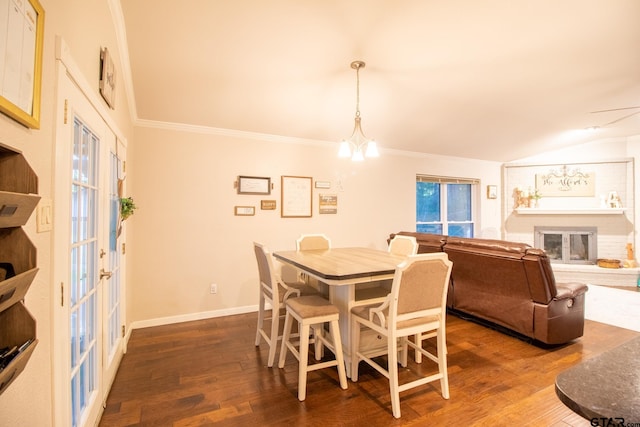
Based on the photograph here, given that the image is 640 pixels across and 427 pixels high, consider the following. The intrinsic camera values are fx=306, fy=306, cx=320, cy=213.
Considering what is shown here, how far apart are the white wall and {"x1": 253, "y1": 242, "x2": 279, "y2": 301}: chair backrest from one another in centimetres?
119

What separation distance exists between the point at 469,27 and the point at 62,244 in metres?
2.97

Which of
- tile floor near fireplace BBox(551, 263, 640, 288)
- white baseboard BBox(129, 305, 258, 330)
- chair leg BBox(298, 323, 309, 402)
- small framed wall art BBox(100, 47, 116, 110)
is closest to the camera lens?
small framed wall art BBox(100, 47, 116, 110)

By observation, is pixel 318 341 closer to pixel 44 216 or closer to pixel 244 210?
pixel 244 210

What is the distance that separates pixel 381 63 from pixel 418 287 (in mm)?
2060

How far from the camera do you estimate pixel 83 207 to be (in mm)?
1612

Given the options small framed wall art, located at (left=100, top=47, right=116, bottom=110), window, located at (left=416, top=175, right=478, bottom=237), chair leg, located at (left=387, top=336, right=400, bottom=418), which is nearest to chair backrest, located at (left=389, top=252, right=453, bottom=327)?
chair leg, located at (left=387, top=336, right=400, bottom=418)

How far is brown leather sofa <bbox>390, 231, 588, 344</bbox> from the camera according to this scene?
9.09ft

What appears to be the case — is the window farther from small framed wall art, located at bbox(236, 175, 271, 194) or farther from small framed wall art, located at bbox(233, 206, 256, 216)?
small framed wall art, located at bbox(233, 206, 256, 216)

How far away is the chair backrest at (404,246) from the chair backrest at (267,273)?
141 cm

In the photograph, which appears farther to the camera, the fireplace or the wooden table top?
the fireplace

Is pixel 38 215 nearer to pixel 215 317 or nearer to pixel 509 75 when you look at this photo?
pixel 215 317

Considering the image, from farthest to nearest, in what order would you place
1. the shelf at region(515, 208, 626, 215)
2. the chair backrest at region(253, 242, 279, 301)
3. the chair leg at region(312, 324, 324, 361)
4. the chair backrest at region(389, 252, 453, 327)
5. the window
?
the shelf at region(515, 208, 626, 215) → the window → the chair leg at region(312, 324, 324, 361) → the chair backrest at region(253, 242, 279, 301) → the chair backrest at region(389, 252, 453, 327)

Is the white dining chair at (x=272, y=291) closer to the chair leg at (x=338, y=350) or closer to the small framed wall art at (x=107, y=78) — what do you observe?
the chair leg at (x=338, y=350)

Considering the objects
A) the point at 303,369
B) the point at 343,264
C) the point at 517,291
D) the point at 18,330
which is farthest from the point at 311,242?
the point at 18,330
